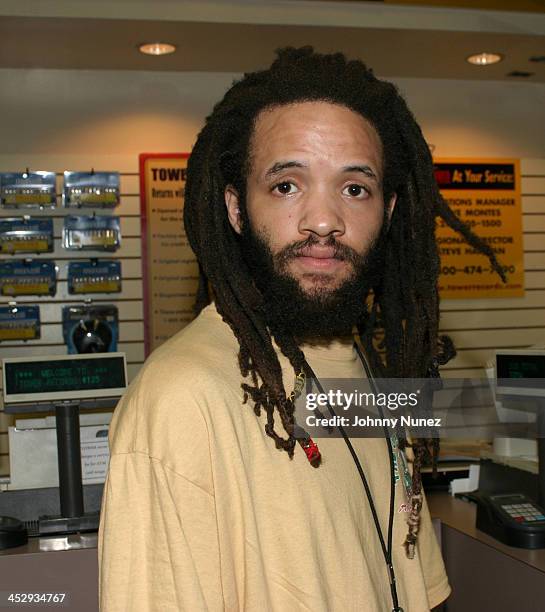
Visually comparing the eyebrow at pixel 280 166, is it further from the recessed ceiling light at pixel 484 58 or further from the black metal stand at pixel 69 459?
the recessed ceiling light at pixel 484 58

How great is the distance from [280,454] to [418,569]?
351mm

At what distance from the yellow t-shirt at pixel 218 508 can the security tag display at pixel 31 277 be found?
2448mm

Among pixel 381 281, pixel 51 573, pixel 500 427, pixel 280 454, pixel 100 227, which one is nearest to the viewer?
pixel 280 454

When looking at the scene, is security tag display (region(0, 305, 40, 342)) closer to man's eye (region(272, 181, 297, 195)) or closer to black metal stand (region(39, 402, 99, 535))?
black metal stand (region(39, 402, 99, 535))

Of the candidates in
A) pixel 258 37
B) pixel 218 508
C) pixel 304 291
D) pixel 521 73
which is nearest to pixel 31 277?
pixel 258 37

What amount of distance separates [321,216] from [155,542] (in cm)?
50

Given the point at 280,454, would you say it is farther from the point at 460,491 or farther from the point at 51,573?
the point at 460,491

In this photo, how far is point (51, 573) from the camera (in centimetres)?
174

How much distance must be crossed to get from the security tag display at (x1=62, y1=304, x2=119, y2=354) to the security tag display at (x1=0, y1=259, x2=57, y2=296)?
5.3 inches

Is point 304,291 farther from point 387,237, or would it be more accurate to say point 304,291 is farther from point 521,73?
point 521,73

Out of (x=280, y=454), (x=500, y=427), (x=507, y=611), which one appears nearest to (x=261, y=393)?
(x=280, y=454)

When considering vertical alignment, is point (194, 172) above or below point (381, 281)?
above

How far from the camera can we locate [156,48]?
3223 millimetres

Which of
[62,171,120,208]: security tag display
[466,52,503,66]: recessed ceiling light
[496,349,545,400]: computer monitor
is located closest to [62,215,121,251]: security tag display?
[62,171,120,208]: security tag display
